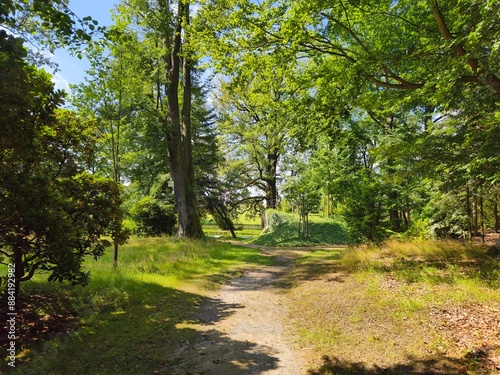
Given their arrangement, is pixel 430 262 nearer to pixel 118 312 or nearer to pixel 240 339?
pixel 240 339

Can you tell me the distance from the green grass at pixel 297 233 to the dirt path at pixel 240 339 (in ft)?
43.6

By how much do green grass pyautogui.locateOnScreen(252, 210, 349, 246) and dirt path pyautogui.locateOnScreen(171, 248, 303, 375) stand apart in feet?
43.6

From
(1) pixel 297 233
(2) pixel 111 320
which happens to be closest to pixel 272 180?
(1) pixel 297 233

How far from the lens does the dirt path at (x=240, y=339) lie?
4012 mm

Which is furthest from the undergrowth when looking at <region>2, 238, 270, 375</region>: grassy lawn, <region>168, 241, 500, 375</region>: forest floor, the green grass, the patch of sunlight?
the green grass

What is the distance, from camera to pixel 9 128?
271 cm

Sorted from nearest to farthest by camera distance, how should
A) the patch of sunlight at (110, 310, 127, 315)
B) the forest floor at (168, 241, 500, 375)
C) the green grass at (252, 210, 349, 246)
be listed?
the forest floor at (168, 241, 500, 375)
the patch of sunlight at (110, 310, 127, 315)
the green grass at (252, 210, 349, 246)

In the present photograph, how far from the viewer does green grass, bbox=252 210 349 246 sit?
817 inches

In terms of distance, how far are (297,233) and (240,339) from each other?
689 inches

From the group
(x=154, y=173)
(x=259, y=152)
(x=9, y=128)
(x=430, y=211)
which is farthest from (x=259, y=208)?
(x=9, y=128)

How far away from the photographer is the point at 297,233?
72.2ft

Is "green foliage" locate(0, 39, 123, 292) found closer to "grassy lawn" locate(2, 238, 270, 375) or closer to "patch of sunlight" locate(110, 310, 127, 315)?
"grassy lawn" locate(2, 238, 270, 375)

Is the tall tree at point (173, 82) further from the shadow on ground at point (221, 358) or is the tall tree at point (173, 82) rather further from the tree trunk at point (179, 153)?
the shadow on ground at point (221, 358)

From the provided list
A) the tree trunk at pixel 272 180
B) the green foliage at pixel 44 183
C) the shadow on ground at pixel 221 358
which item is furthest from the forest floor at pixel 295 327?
the tree trunk at pixel 272 180
